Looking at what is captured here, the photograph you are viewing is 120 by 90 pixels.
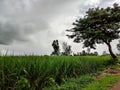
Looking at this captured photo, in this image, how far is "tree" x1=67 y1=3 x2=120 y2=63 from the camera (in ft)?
75.4

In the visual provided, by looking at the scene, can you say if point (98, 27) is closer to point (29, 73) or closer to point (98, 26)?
point (98, 26)

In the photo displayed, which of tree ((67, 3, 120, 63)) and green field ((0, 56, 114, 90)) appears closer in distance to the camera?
green field ((0, 56, 114, 90))

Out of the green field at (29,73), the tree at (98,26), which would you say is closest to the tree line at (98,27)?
the tree at (98,26)

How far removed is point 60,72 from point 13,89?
446cm

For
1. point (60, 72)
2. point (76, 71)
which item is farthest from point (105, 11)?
point (60, 72)

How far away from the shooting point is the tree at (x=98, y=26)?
2298 cm

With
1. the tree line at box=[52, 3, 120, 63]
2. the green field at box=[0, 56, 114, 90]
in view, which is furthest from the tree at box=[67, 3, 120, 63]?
the green field at box=[0, 56, 114, 90]

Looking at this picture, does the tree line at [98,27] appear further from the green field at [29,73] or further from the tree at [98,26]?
the green field at [29,73]

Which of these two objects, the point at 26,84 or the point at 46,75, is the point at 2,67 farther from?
the point at 46,75

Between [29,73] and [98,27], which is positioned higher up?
[98,27]

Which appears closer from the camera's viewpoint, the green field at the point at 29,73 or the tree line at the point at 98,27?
the green field at the point at 29,73


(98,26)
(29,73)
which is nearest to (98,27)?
(98,26)

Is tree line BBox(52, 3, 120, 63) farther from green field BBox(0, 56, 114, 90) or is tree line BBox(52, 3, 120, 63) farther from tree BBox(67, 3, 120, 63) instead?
green field BBox(0, 56, 114, 90)

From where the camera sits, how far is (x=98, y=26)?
23734 mm
